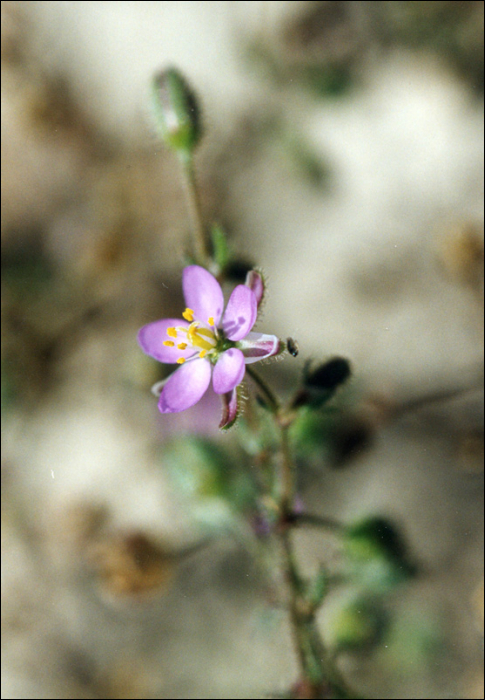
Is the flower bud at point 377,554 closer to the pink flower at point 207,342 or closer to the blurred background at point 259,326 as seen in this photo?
the blurred background at point 259,326

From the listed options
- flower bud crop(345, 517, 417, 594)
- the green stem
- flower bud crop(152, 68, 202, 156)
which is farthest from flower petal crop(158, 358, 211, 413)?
flower bud crop(345, 517, 417, 594)

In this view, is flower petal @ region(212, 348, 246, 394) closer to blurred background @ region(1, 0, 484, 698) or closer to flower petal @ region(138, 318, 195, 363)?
flower petal @ region(138, 318, 195, 363)

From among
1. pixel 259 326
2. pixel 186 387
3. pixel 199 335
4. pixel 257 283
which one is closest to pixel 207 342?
pixel 199 335

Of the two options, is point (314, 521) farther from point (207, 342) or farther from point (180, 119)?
point (180, 119)

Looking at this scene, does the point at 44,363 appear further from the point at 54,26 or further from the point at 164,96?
the point at 54,26

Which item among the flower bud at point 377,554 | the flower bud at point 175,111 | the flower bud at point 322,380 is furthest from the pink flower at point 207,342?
the flower bud at point 377,554
